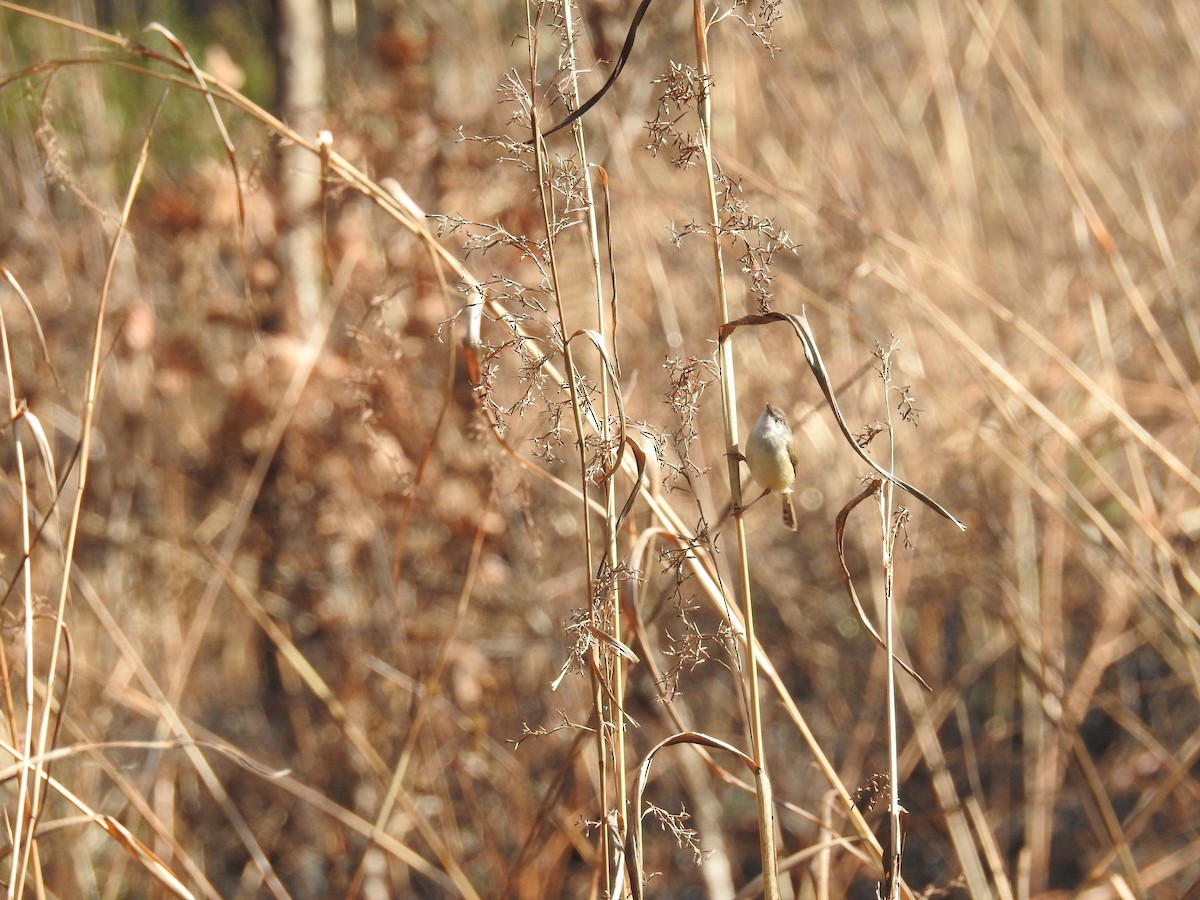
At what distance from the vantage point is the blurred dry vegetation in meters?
1.64

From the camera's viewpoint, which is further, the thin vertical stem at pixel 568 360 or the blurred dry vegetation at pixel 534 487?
the blurred dry vegetation at pixel 534 487

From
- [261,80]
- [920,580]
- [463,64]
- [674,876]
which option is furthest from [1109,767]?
[261,80]

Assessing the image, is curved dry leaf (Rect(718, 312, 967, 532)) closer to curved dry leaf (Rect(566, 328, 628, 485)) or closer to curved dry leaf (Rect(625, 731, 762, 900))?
curved dry leaf (Rect(566, 328, 628, 485))

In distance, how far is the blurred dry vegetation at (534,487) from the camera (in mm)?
1642

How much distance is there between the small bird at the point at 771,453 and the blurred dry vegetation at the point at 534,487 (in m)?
0.87

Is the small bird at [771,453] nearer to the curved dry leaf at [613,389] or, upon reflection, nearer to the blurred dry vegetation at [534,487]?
the curved dry leaf at [613,389]

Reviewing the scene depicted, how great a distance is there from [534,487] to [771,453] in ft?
3.85

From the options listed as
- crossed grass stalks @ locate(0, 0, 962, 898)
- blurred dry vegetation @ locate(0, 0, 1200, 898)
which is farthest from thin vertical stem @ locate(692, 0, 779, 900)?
blurred dry vegetation @ locate(0, 0, 1200, 898)

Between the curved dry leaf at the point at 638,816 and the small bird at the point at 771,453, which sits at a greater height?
the small bird at the point at 771,453

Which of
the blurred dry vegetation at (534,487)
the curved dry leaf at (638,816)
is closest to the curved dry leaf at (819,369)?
the curved dry leaf at (638,816)

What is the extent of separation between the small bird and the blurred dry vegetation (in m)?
0.87

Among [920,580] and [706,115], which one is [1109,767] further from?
[706,115]

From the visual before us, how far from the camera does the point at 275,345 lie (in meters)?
1.70

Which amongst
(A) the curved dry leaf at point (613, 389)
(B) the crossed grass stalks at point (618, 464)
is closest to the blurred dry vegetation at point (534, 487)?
(B) the crossed grass stalks at point (618, 464)
